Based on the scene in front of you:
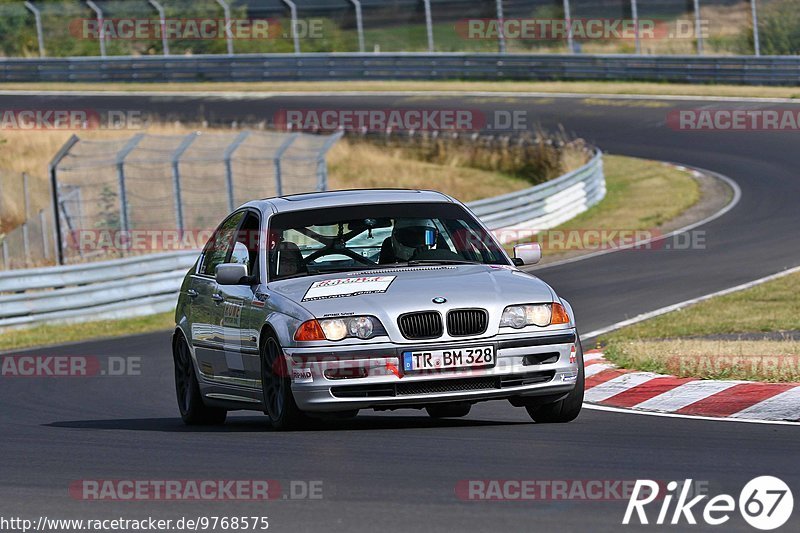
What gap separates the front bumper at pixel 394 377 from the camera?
8.36 m

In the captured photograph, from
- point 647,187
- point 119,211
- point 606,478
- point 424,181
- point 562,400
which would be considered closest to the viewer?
point 606,478

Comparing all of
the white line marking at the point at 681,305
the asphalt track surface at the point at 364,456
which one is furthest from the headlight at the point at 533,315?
the white line marking at the point at 681,305

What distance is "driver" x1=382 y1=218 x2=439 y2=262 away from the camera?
9.48 meters

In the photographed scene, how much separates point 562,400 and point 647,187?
65.1 ft

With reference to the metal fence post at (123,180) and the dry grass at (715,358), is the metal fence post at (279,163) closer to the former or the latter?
the metal fence post at (123,180)

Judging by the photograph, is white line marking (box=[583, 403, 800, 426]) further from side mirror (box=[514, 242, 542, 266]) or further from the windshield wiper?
the windshield wiper

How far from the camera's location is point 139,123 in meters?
38.2

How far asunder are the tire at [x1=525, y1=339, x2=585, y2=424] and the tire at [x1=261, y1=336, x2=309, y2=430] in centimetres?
143

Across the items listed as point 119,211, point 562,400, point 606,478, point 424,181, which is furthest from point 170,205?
point 606,478

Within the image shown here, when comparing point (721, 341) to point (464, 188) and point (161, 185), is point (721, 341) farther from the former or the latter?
point (464, 188)

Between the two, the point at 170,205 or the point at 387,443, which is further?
the point at 170,205

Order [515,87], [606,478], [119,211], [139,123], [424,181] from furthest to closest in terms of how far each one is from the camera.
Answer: [515,87] → [139,123] → [424,181] → [119,211] → [606,478]

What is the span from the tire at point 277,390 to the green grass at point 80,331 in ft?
34.1

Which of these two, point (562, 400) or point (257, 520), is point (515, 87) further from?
point (257, 520)
